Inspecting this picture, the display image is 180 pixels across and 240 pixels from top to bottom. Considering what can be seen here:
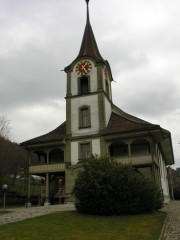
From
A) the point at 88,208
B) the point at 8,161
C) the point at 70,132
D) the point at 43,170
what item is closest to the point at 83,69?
the point at 70,132

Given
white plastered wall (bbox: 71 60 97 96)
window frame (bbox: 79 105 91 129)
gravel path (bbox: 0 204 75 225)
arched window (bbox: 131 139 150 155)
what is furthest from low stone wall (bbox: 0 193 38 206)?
gravel path (bbox: 0 204 75 225)

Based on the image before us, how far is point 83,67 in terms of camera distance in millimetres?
38719

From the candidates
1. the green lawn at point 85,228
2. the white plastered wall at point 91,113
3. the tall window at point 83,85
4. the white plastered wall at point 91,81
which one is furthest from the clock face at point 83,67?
the green lawn at point 85,228

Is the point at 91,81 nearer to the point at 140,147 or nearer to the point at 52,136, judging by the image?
the point at 52,136

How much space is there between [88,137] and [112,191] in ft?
53.3

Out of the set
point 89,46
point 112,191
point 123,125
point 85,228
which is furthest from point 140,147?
point 85,228

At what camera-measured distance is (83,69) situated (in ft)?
127

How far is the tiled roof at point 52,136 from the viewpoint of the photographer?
120 feet

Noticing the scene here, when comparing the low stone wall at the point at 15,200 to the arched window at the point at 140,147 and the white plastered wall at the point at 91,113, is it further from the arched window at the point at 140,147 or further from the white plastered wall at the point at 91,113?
the arched window at the point at 140,147

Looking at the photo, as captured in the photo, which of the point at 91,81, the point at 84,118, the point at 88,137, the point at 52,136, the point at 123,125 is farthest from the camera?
the point at 91,81

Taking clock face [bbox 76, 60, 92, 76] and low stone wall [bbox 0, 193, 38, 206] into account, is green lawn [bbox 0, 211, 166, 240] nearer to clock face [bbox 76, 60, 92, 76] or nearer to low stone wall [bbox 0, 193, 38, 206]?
clock face [bbox 76, 60, 92, 76]

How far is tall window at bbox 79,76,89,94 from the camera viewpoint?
125ft

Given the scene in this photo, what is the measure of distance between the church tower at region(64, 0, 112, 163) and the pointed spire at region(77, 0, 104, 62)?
11cm

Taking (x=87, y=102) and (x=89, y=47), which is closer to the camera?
(x=87, y=102)
